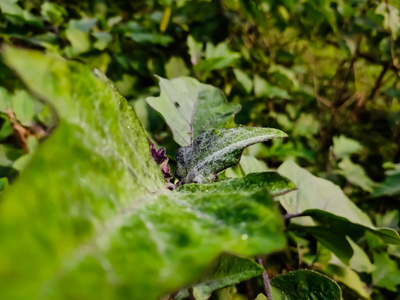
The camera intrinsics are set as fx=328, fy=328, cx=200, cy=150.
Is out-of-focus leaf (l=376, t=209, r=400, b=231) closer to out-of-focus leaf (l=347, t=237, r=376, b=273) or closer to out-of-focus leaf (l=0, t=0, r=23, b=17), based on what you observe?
out-of-focus leaf (l=347, t=237, r=376, b=273)

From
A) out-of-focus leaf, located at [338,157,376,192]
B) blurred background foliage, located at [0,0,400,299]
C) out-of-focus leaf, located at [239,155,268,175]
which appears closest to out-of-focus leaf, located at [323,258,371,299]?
blurred background foliage, located at [0,0,400,299]

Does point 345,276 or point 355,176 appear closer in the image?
point 345,276

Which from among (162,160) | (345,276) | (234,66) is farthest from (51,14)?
(345,276)

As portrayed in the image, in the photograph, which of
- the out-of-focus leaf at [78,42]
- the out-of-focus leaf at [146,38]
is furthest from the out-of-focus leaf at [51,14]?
the out-of-focus leaf at [146,38]

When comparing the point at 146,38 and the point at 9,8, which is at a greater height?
the point at 9,8

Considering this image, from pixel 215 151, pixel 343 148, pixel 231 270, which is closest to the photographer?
pixel 231 270

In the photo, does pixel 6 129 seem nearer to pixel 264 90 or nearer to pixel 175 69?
pixel 175 69
